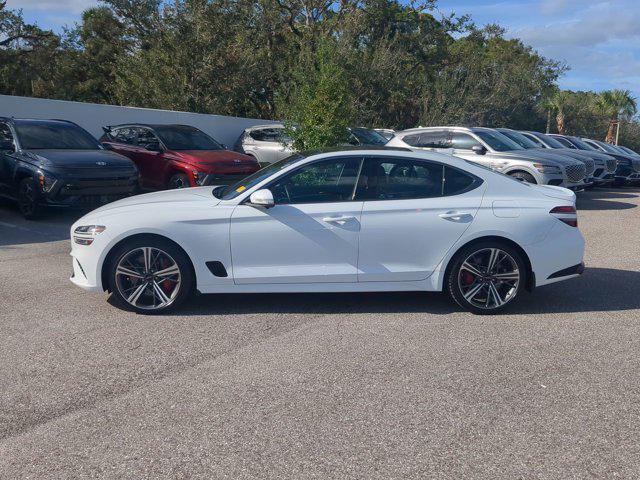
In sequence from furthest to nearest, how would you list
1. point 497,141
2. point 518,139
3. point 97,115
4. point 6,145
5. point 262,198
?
point 97,115 < point 518,139 < point 497,141 < point 6,145 < point 262,198

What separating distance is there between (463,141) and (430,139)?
0.73 metres

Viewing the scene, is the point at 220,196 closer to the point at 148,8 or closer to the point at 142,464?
the point at 142,464

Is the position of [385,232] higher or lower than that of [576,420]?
higher

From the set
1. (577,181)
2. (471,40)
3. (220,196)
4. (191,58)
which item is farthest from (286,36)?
(220,196)

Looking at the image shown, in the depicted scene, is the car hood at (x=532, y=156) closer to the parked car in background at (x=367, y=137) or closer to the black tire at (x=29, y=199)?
the parked car in background at (x=367, y=137)

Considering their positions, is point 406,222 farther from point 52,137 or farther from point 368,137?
point 368,137

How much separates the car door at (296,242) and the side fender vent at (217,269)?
3.9 inches

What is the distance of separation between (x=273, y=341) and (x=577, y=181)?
38.6 feet

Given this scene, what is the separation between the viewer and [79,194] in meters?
11.3


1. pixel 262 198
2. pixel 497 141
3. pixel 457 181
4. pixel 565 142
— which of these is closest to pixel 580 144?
pixel 565 142

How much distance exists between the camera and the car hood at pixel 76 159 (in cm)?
1132

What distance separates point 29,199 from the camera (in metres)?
11.5

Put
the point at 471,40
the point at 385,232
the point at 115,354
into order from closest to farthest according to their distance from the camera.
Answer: the point at 115,354 < the point at 385,232 < the point at 471,40

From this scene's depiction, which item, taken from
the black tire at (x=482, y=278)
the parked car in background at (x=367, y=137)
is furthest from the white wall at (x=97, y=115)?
the black tire at (x=482, y=278)
